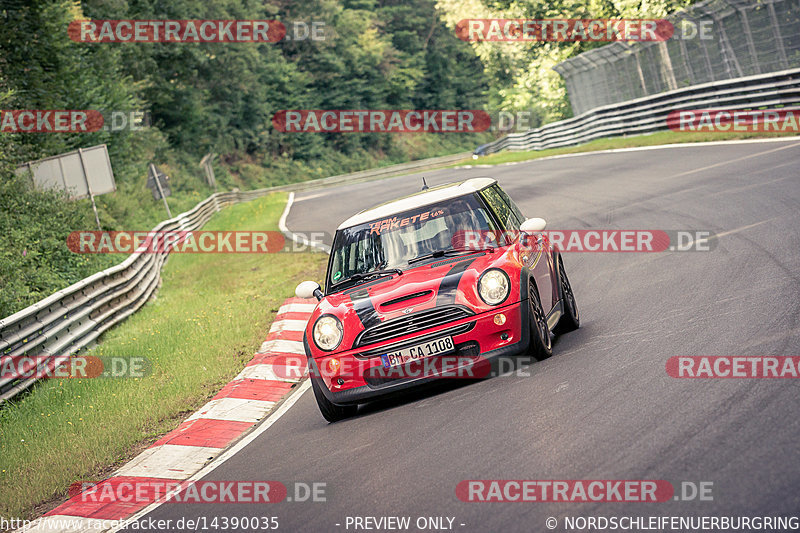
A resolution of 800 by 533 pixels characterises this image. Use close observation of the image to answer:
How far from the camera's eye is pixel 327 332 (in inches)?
279

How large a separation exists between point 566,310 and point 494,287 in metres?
1.66

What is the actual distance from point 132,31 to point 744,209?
35840 mm

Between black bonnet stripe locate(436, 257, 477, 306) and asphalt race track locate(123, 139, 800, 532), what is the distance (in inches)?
28.7

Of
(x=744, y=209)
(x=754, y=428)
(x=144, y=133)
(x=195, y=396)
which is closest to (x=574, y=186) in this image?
(x=744, y=209)

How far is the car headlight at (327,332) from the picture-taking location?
703 cm

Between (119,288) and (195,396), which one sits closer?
(195,396)

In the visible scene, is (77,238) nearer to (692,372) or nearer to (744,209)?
(744,209)

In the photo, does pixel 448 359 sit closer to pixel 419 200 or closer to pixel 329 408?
pixel 329 408

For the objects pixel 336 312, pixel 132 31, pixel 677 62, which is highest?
Answer: pixel 132 31

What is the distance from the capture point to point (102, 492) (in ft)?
22.6

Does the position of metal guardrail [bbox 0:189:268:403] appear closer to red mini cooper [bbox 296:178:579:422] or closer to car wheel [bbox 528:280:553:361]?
red mini cooper [bbox 296:178:579:422]

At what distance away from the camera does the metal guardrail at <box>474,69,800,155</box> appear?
20.9m

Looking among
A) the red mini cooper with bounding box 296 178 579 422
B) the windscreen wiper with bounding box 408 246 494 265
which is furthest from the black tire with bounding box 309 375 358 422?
the windscreen wiper with bounding box 408 246 494 265

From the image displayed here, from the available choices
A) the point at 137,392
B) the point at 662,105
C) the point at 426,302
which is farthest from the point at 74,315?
the point at 662,105
